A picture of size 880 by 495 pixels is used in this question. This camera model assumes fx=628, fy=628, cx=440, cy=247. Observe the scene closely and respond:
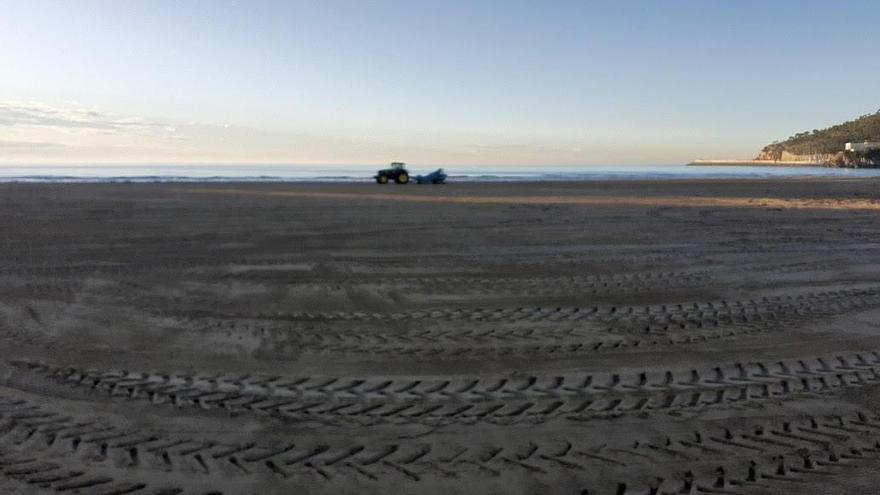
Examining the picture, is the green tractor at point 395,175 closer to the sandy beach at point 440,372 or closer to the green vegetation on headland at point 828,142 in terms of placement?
the sandy beach at point 440,372

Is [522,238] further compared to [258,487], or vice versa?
[522,238]

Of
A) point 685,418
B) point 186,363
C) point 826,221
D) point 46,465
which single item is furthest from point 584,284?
point 826,221

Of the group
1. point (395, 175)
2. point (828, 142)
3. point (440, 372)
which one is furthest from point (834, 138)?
point (440, 372)

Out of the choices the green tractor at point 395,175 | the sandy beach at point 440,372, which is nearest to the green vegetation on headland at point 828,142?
the green tractor at point 395,175

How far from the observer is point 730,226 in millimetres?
14297

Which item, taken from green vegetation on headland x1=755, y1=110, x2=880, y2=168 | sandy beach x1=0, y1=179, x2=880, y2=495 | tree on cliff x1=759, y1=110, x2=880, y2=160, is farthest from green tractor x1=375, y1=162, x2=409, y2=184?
tree on cliff x1=759, y1=110, x2=880, y2=160

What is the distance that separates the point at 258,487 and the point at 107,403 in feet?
5.21

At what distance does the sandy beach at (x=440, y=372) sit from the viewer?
323 cm

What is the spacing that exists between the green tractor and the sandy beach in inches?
1156

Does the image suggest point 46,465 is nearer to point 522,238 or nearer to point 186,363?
point 186,363

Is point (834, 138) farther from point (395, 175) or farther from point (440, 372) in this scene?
point (440, 372)

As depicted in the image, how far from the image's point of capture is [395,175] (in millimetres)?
39469

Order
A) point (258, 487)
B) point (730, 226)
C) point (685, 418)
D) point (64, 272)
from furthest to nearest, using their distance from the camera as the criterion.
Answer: point (730, 226), point (64, 272), point (685, 418), point (258, 487)

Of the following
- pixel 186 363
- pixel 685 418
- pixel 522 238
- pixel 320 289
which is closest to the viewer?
pixel 685 418
